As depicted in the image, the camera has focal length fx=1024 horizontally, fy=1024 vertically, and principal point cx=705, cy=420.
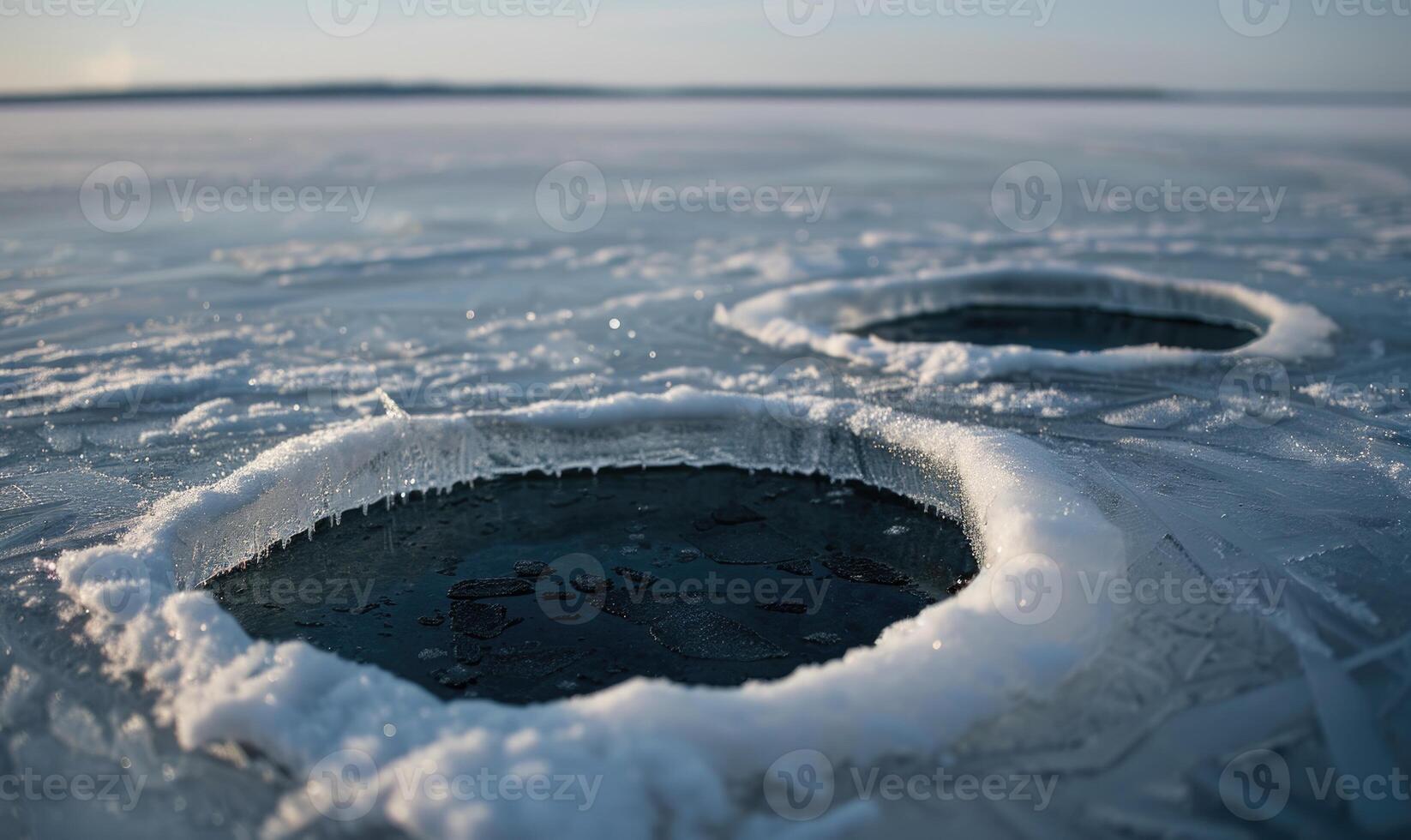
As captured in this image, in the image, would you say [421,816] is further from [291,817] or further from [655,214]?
[655,214]

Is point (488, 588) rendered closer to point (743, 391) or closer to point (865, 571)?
point (865, 571)

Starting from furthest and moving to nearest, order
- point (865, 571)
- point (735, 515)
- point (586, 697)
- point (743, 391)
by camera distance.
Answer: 1. point (743, 391)
2. point (735, 515)
3. point (865, 571)
4. point (586, 697)

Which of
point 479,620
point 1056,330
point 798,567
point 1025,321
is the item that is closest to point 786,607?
point 798,567

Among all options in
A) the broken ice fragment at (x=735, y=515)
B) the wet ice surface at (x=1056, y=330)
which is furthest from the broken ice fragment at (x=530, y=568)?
the wet ice surface at (x=1056, y=330)

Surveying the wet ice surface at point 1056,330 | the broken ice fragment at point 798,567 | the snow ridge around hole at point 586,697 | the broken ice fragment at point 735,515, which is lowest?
the snow ridge around hole at point 586,697

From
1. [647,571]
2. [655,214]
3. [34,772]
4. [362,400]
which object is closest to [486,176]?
[655,214]

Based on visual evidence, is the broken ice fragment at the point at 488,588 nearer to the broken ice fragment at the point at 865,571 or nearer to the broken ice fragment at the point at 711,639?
the broken ice fragment at the point at 711,639

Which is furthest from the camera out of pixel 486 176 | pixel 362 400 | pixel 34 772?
pixel 486 176
